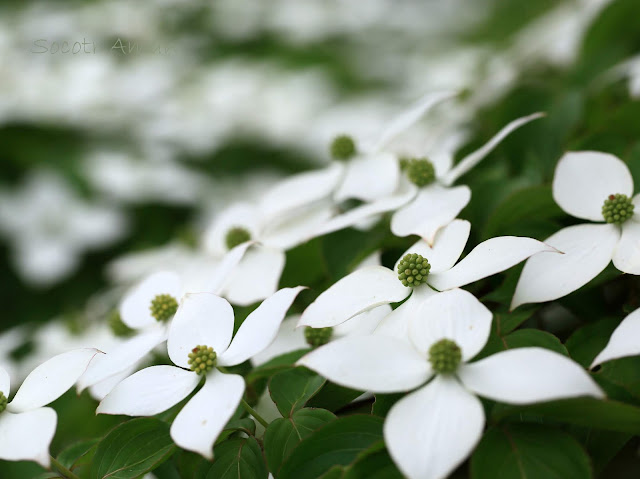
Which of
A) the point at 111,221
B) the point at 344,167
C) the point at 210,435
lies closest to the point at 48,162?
the point at 111,221

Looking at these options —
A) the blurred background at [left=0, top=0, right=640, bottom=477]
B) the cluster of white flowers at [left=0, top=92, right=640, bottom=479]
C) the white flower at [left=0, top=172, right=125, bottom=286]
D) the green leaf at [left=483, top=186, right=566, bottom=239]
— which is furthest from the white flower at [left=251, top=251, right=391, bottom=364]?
the white flower at [left=0, top=172, right=125, bottom=286]

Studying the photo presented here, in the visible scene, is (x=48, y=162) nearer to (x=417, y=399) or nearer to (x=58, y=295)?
(x=58, y=295)

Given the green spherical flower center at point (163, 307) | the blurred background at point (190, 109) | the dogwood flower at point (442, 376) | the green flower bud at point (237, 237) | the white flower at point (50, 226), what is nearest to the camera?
the dogwood flower at point (442, 376)

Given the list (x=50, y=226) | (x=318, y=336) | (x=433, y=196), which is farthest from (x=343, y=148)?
(x=50, y=226)

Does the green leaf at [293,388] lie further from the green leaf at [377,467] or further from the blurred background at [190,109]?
the blurred background at [190,109]

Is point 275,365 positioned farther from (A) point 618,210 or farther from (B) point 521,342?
(A) point 618,210

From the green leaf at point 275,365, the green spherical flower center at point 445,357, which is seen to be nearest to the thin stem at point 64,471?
the green leaf at point 275,365

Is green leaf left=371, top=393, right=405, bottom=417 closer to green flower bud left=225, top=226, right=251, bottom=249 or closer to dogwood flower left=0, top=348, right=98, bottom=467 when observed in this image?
dogwood flower left=0, top=348, right=98, bottom=467
